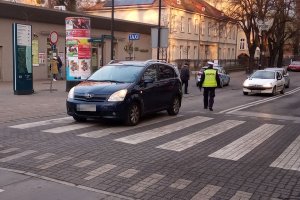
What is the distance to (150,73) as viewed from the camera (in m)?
12.1

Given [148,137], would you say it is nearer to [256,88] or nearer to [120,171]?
[120,171]

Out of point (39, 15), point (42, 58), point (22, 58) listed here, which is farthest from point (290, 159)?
point (42, 58)

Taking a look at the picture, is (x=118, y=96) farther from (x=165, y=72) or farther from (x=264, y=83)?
(x=264, y=83)

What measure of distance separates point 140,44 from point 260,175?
3643 cm

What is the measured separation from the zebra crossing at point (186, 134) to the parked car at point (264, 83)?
11257mm

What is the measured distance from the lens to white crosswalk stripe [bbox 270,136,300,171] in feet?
23.9

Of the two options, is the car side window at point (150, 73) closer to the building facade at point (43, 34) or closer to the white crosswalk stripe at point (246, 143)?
the white crosswalk stripe at point (246, 143)

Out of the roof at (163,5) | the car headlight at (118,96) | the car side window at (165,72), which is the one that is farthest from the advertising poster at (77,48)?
the roof at (163,5)

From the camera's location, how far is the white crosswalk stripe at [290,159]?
7.29 metres

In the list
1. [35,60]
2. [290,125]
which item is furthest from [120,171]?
[35,60]

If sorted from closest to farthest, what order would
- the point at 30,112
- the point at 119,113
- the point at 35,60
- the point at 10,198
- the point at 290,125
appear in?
the point at 10,198 < the point at 119,113 < the point at 290,125 < the point at 30,112 < the point at 35,60

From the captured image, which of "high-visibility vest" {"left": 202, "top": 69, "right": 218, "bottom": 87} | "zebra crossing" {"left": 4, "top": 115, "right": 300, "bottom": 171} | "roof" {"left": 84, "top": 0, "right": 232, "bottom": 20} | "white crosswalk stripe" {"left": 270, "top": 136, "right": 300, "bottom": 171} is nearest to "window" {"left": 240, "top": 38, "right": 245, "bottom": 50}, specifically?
"roof" {"left": 84, "top": 0, "right": 232, "bottom": 20}

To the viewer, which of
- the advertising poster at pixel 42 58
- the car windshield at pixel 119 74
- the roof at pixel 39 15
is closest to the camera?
the car windshield at pixel 119 74

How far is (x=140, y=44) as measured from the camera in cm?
4238
